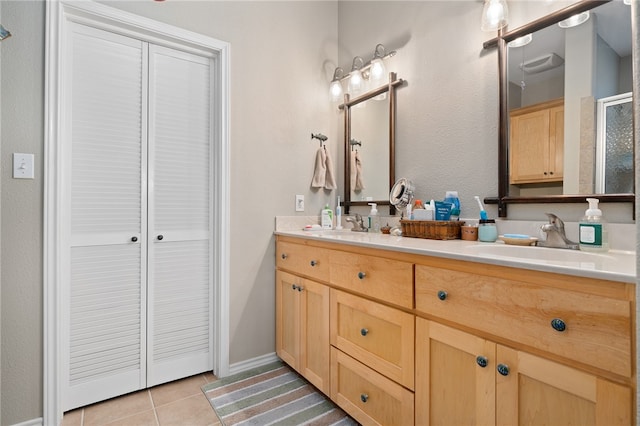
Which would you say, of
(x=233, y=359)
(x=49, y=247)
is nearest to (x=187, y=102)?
(x=49, y=247)

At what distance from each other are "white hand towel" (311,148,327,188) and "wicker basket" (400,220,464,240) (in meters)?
0.83

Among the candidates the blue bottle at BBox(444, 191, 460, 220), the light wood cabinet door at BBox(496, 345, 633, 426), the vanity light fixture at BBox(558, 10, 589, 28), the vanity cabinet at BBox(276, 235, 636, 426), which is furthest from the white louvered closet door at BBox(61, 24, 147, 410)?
the vanity light fixture at BBox(558, 10, 589, 28)

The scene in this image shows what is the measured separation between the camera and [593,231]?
45.3 inches

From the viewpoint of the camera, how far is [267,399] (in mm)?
1715

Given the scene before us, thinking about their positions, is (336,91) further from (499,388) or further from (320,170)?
(499,388)

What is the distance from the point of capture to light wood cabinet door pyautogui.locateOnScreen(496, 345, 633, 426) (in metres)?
0.74

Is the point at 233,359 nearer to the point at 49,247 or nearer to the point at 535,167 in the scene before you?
the point at 49,247

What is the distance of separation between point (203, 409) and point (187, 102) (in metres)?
1.72

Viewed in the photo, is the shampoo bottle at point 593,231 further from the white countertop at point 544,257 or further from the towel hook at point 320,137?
the towel hook at point 320,137

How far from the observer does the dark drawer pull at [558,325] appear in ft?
2.64

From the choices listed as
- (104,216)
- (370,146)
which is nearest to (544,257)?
(370,146)

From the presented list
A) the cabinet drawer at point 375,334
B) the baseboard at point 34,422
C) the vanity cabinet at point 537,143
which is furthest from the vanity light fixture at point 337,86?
the baseboard at point 34,422

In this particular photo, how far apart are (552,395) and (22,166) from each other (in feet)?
7.11

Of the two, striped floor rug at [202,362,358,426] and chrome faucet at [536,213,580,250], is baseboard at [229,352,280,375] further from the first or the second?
chrome faucet at [536,213,580,250]
